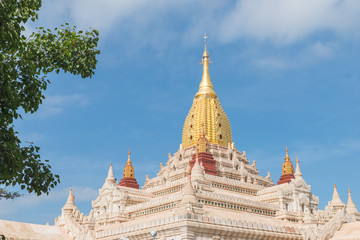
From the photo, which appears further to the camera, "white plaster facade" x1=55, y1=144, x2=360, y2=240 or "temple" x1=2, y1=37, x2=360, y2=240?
"temple" x1=2, y1=37, x2=360, y2=240

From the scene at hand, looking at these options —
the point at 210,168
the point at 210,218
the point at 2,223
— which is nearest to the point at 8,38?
the point at 210,218

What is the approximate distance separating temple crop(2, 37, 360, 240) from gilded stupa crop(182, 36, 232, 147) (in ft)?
0.51

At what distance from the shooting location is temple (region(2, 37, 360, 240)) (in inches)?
1704

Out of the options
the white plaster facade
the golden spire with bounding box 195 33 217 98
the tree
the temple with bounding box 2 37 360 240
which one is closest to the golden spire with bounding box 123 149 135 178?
the temple with bounding box 2 37 360 240

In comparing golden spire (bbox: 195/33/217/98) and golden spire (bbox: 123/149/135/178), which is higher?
golden spire (bbox: 195/33/217/98)

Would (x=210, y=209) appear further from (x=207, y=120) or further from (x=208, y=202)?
(x=207, y=120)

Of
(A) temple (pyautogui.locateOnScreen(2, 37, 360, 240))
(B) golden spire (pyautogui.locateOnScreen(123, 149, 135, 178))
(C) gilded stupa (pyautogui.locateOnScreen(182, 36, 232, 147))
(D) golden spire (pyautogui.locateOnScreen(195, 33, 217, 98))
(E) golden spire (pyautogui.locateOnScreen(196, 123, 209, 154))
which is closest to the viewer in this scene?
(A) temple (pyautogui.locateOnScreen(2, 37, 360, 240))

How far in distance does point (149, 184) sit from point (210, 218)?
1184 inches

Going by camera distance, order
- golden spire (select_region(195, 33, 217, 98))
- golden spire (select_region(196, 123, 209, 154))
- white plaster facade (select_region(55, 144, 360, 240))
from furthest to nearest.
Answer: golden spire (select_region(195, 33, 217, 98))
golden spire (select_region(196, 123, 209, 154))
white plaster facade (select_region(55, 144, 360, 240))

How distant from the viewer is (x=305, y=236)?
162 feet

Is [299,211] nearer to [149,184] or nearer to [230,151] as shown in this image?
[230,151]

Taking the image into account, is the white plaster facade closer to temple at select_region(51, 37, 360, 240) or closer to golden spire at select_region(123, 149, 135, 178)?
temple at select_region(51, 37, 360, 240)

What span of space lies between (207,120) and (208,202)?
79.1 ft

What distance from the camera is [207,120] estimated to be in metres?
72.8
